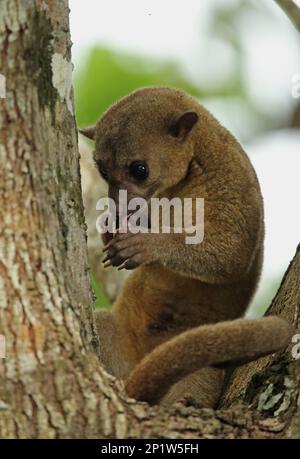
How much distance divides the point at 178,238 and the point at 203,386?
1.04 m

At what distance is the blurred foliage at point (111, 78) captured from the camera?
1166cm

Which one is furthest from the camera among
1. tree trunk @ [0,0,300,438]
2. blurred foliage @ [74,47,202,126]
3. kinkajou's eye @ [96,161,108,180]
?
blurred foliage @ [74,47,202,126]

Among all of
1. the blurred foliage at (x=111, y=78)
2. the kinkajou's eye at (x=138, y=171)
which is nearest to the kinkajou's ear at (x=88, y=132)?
the kinkajou's eye at (x=138, y=171)

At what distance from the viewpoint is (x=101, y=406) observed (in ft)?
14.0

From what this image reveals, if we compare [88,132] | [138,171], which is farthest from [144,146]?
[88,132]

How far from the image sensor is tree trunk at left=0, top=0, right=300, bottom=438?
4.15 m

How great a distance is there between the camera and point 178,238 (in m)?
6.35

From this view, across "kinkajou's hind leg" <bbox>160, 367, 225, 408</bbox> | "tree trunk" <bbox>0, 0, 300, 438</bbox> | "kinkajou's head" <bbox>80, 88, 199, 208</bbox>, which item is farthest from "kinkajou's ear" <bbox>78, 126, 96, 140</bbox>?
"tree trunk" <bbox>0, 0, 300, 438</bbox>

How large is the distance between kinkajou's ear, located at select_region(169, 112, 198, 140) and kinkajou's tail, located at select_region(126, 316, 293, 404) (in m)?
2.29

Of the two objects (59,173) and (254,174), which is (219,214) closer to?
(254,174)

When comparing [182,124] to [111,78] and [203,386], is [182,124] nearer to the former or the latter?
[203,386]

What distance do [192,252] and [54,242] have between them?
2.02 meters

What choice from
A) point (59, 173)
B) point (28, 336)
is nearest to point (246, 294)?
point (59, 173)

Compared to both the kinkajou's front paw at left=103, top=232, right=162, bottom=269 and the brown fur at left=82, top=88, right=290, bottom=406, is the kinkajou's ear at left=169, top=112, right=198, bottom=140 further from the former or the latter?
the kinkajou's front paw at left=103, top=232, right=162, bottom=269
